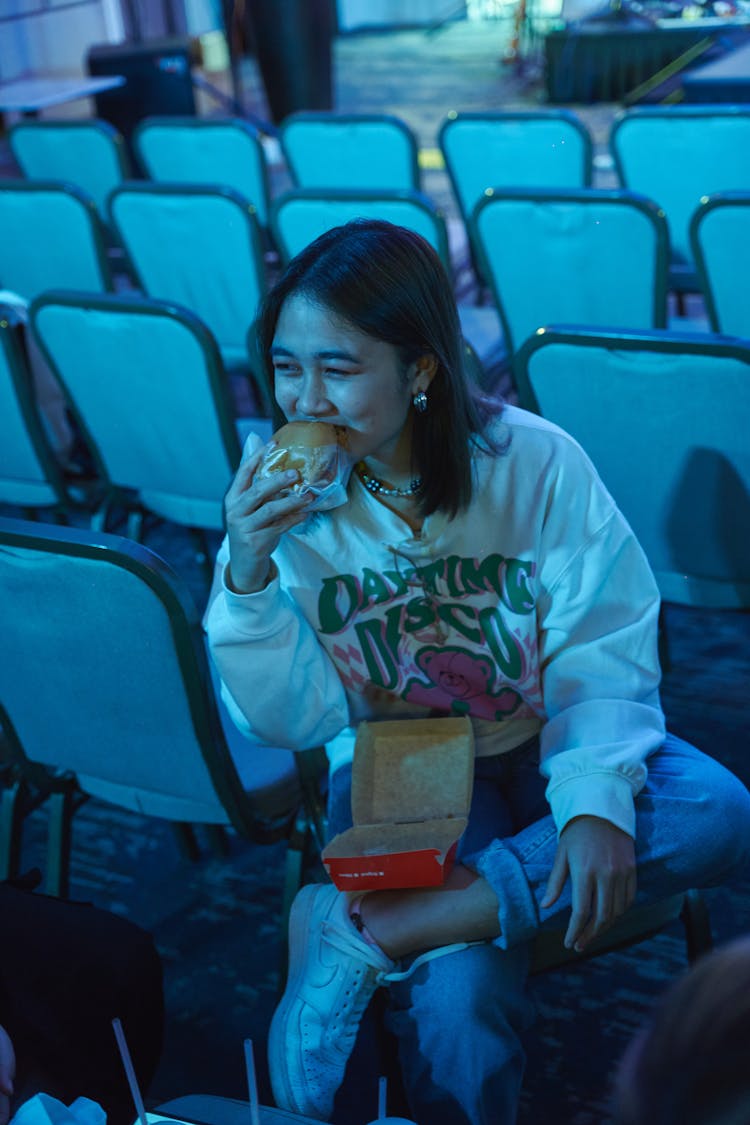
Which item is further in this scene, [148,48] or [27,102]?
[148,48]

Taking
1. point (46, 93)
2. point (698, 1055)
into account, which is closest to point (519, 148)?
point (698, 1055)

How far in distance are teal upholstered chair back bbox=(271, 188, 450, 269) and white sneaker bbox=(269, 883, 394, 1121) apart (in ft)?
6.47

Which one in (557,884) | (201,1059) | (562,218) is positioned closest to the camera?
(557,884)

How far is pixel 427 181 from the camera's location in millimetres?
7289

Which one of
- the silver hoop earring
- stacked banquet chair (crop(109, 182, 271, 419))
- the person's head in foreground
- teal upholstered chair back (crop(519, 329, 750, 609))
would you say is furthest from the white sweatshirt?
stacked banquet chair (crop(109, 182, 271, 419))

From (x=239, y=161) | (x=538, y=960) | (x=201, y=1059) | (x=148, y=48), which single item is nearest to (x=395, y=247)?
(x=538, y=960)

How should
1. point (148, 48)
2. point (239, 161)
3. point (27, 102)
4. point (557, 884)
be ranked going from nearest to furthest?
point (557, 884), point (239, 161), point (27, 102), point (148, 48)

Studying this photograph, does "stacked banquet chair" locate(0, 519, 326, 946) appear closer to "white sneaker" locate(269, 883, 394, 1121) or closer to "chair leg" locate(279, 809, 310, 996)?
"chair leg" locate(279, 809, 310, 996)

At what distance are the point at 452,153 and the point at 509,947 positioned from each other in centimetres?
329

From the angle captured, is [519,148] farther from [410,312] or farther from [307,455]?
[307,455]

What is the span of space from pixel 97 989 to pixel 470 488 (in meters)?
0.82

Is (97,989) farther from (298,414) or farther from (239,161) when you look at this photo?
(239,161)

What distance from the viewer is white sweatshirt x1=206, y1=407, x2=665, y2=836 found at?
1.50 meters

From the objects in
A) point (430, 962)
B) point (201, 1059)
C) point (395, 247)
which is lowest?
point (201, 1059)
